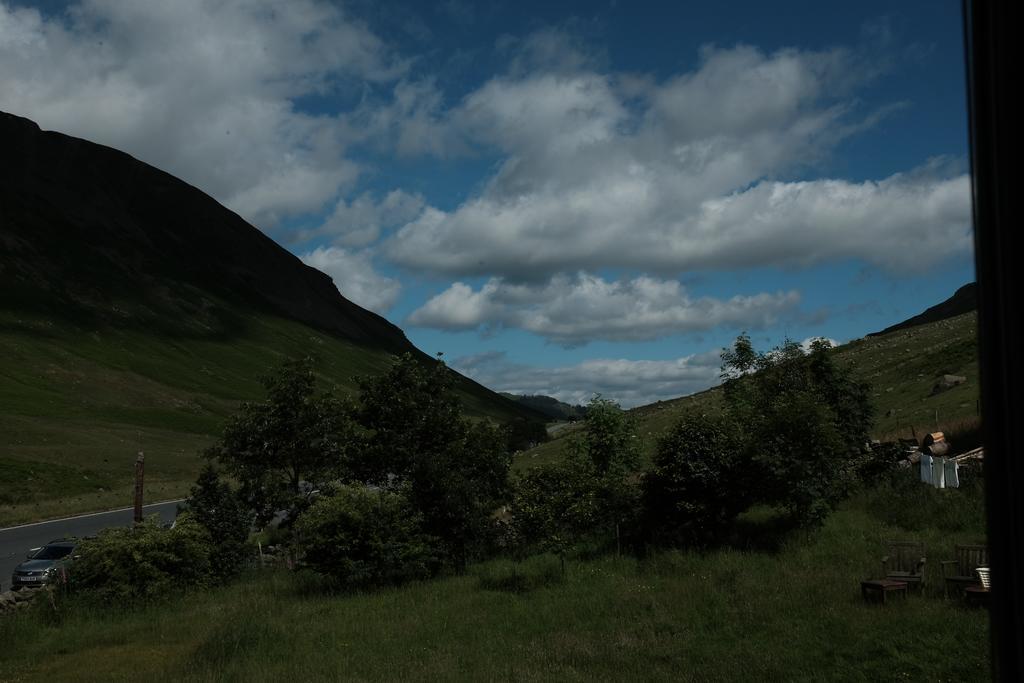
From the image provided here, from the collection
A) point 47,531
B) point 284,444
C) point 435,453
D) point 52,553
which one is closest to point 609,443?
point 435,453

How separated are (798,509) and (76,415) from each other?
334 feet

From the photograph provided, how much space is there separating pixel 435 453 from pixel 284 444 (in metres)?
6.64

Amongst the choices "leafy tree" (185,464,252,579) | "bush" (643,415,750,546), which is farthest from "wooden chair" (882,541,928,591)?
"leafy tree" (185,464,252,579)

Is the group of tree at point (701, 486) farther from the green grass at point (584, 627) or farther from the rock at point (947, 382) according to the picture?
the rock at point (947, 382)

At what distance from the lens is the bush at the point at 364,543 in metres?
25.3

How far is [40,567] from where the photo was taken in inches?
1073

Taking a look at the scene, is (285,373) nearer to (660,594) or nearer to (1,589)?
(1,589)

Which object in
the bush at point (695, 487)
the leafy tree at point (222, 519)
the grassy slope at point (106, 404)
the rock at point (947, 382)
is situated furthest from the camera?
the grassy slope at point (106, 404)

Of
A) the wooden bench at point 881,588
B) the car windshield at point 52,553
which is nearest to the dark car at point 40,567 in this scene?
the car windshield at point 52,553

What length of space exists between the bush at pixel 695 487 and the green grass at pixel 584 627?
2.02 metres

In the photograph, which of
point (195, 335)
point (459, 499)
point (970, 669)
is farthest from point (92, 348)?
point (970, 669)

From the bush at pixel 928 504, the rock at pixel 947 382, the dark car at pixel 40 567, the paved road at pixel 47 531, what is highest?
the rock at pixel 947 382

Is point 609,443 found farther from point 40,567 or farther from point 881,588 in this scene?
point 40,567

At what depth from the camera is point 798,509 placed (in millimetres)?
23984
